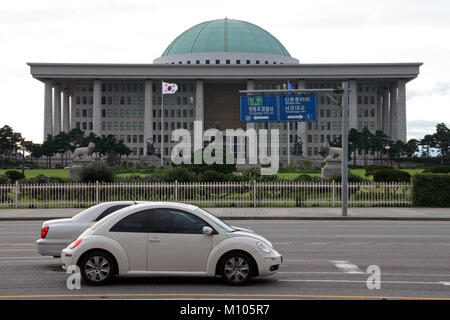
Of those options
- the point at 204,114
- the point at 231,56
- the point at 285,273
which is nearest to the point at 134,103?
the point at 204,114

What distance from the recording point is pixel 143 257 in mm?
10227

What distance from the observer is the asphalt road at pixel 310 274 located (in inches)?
379

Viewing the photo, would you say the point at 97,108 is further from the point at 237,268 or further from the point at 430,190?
the point at 237,268

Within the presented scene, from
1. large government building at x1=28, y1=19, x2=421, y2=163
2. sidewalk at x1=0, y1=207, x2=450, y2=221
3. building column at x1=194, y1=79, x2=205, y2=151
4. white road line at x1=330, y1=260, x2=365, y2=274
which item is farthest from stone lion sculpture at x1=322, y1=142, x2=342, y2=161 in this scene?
building column at x1=194, y1=79, x2=205, y2=151

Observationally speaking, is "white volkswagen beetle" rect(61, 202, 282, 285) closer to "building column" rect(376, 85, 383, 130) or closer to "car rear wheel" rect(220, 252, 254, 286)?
"car rear wheel" rect(220, 252, 254, 286)

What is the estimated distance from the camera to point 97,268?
405 inches

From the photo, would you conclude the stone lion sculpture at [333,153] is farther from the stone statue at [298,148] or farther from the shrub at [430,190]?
the stone statue at [298,148]

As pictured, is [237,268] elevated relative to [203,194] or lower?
lower

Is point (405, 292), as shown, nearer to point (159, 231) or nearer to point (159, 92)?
point (159, 231)

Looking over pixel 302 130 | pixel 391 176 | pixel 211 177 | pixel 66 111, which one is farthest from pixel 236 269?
pixel 66 111

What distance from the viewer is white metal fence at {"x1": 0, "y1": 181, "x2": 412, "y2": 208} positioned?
3052 centimetres

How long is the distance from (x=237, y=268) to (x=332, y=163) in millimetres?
33728

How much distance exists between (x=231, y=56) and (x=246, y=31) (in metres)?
13.3

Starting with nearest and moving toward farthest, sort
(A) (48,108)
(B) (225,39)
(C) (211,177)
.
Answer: (C) (211,177), (A) (48,108), (B) (225,39)
